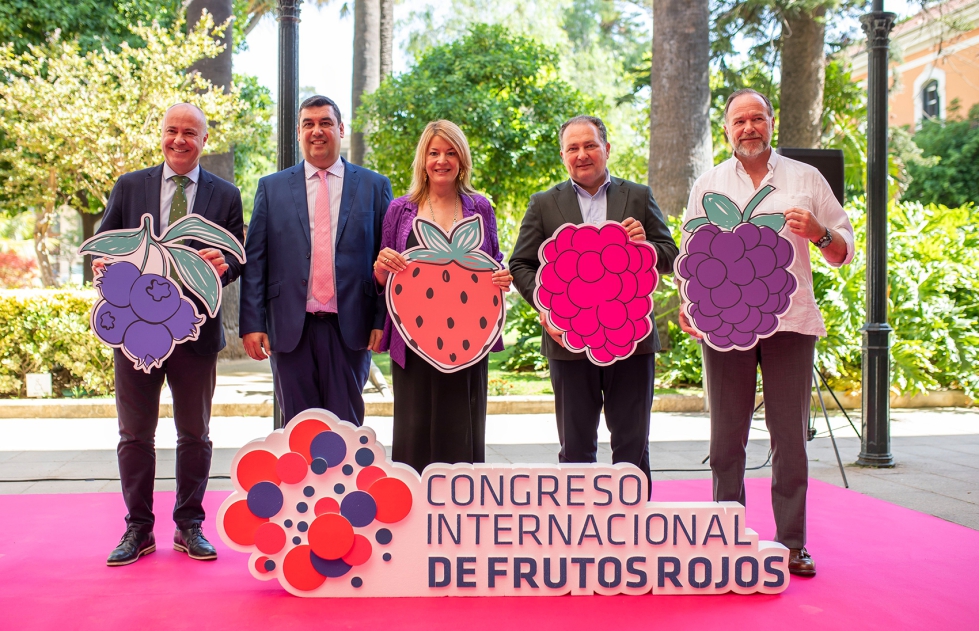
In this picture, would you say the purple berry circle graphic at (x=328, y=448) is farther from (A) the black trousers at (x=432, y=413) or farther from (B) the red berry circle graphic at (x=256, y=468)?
(A) the black trousers at (x=432, y=413)

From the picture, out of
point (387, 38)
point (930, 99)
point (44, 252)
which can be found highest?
point (930, 99)

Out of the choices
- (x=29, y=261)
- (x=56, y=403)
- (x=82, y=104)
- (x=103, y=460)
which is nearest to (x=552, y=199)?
(x=103, y=460)

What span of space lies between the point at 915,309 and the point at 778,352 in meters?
5.30

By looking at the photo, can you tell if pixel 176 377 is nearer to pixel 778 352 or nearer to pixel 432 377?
pixel 432 377

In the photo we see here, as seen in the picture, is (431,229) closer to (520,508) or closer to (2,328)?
(520,508)

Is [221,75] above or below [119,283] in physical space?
above

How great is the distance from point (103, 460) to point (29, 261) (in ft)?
48.6

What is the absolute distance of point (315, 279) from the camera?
3.14 metres

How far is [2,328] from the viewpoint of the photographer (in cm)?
721

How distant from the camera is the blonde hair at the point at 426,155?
10.0 ft

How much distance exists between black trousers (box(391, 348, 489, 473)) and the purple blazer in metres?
0.07

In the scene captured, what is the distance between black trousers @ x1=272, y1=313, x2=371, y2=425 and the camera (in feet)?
10.3

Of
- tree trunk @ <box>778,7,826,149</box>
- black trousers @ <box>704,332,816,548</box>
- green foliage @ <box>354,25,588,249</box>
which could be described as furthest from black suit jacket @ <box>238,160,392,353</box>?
tree trunk @ <box>778,7,826,149</box>

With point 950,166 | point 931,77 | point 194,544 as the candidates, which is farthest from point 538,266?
point 931,77
